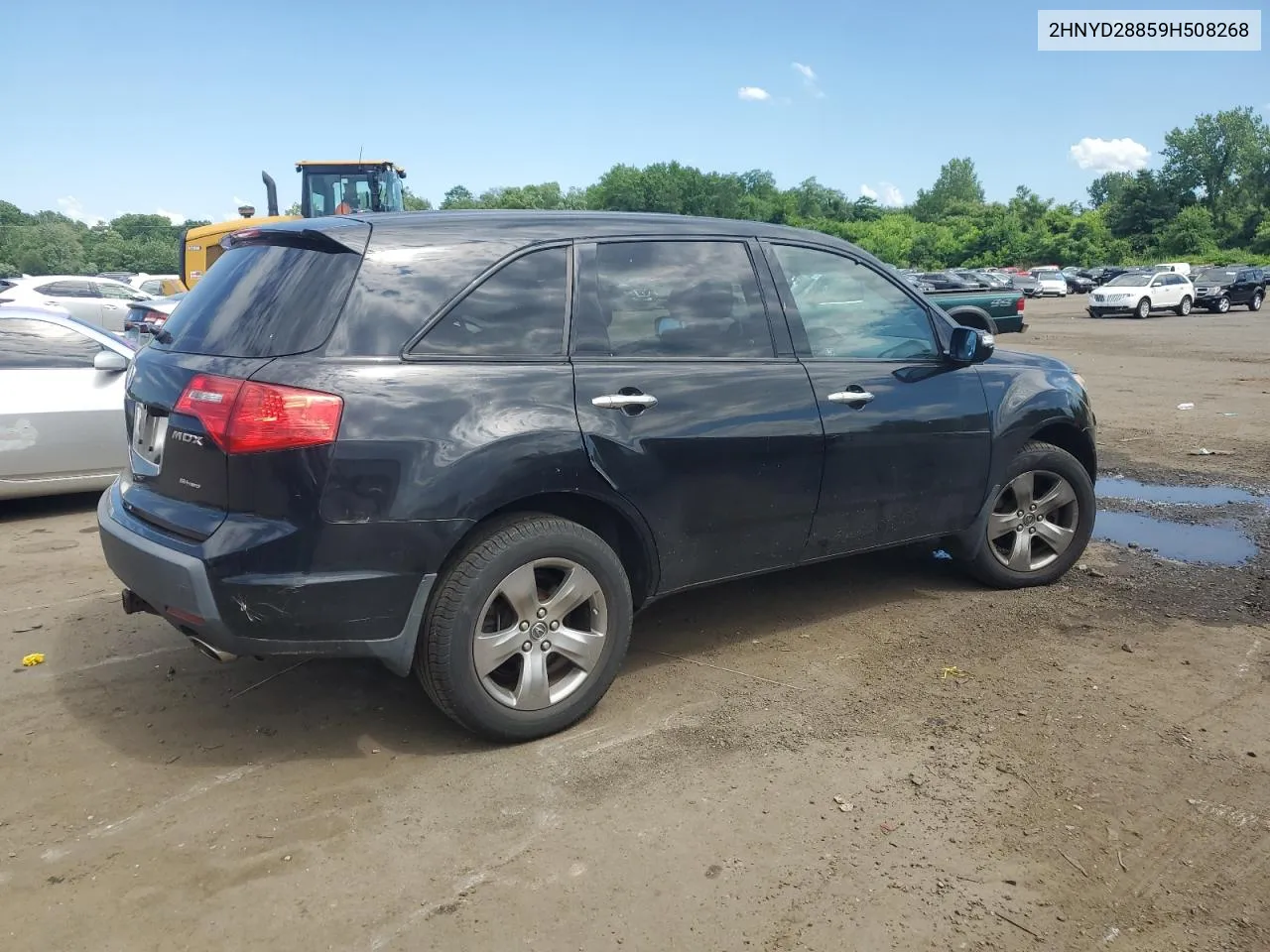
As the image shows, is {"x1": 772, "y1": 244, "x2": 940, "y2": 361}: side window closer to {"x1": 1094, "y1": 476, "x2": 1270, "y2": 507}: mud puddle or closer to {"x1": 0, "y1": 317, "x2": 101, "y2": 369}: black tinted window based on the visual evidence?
{"x1": 1094, "y1": 476, "x2": 1270, "y2": 507}: mud puddle

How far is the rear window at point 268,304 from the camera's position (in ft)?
11.1

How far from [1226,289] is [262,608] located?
4285 cm

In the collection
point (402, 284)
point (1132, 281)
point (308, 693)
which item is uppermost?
point (1132, 281)

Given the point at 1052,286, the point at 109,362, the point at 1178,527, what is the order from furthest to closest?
the point at 1052,286, the point at 109,362, the point at 1178,527

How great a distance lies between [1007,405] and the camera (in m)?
5.07

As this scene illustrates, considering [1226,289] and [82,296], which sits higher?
[1226,289]

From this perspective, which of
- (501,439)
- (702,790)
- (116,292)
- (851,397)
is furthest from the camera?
(116,292)

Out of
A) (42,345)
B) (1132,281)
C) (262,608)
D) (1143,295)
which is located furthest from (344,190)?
(1132,281)

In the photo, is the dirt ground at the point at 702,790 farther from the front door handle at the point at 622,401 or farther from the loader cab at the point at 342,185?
the loader cab at the point at 342,185

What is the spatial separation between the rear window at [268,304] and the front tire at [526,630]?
0.92 metres

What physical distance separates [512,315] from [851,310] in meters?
1.75

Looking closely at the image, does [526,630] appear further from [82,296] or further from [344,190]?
[82,296]

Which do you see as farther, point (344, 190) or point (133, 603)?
point (344, 190)

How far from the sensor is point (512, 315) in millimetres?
3691
